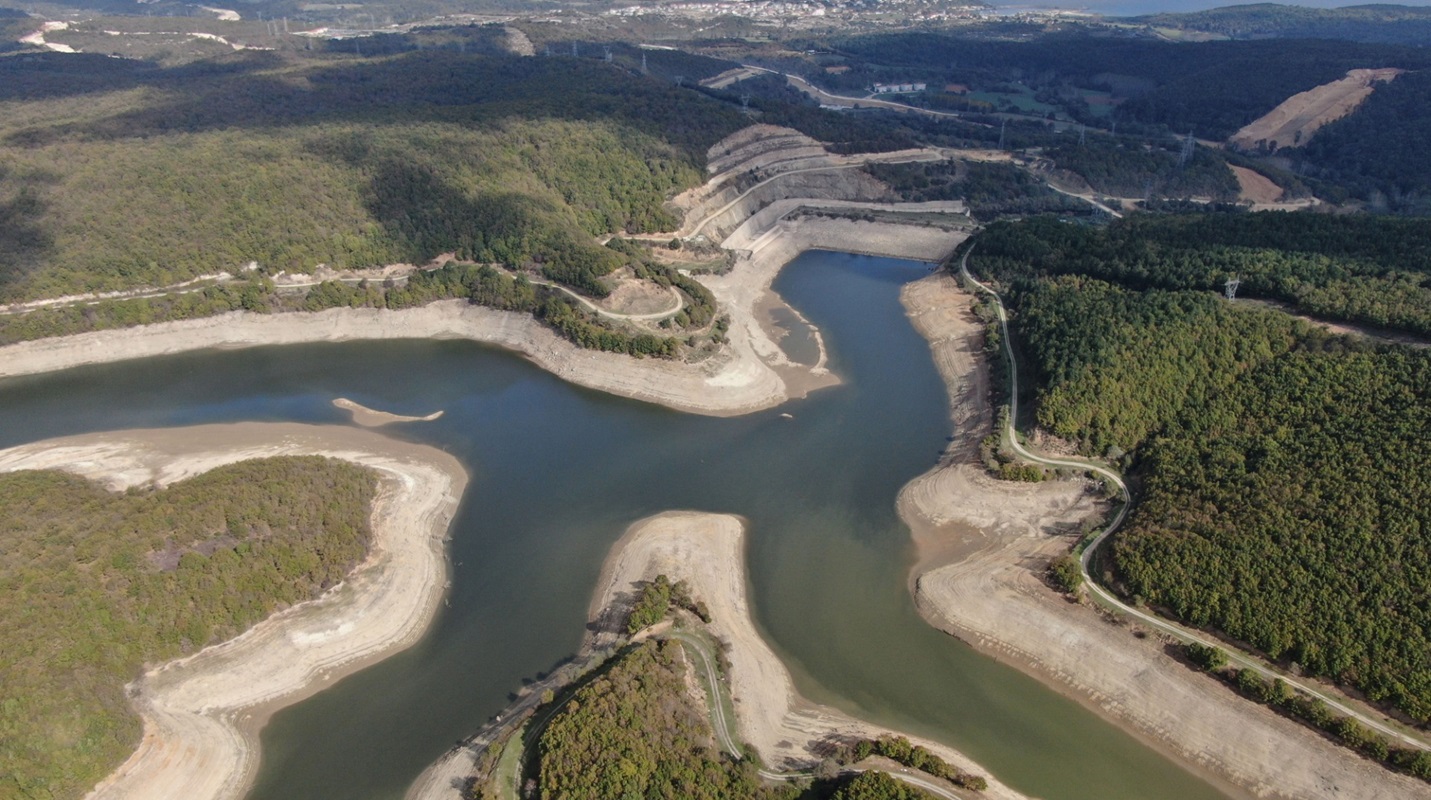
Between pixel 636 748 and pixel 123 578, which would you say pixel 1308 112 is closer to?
pixel 636 748

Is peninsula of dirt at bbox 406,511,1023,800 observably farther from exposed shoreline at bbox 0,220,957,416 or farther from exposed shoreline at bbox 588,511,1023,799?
exposed shoreline at bbox 0,220,957,416

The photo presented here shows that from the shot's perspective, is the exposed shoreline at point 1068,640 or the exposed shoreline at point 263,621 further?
the exposed shoreline at point 263,621

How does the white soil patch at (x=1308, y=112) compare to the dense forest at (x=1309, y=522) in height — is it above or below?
above

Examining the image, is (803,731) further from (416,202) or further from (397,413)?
(416,202)

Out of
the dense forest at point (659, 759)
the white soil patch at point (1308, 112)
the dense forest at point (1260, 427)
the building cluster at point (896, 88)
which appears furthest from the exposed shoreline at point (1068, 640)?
the building cluster at point (896, 88)

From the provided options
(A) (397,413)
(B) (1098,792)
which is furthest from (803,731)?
(A) (397,413)

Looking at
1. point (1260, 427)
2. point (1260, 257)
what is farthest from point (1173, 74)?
point (1260, 427)

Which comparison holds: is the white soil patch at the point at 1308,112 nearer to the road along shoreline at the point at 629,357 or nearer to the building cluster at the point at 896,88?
the building cluster at the point at 896,88
